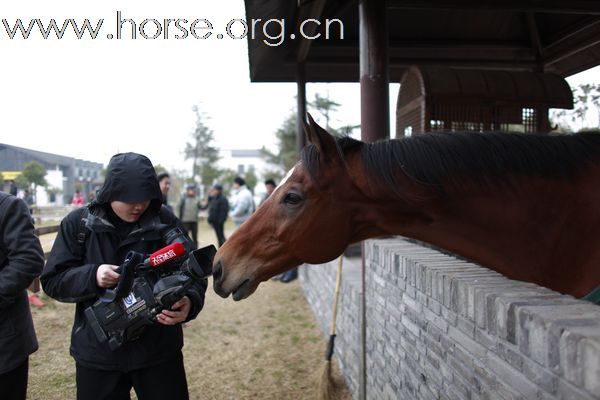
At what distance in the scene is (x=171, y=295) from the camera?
6.03 ft

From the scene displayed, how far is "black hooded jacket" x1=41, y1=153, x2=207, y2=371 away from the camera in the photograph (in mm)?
1938

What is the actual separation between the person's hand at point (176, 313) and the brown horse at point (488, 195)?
767 mm

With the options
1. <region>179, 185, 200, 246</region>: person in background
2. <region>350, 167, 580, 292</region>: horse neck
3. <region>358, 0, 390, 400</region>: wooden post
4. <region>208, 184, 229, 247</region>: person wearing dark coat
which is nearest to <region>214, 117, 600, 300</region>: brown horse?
<region>350, 167, 580, 292</region>: horse neck

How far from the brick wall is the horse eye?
71 cm

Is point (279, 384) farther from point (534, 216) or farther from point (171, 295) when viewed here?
point (534, 216)

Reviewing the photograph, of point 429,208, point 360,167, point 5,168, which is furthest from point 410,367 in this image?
point 5,168

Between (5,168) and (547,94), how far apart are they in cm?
491

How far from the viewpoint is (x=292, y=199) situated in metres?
2.16

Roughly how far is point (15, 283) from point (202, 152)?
3351 centimetres

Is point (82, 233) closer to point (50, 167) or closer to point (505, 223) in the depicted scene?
point (505, 223)

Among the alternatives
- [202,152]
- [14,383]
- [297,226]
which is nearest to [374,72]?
[297,226]

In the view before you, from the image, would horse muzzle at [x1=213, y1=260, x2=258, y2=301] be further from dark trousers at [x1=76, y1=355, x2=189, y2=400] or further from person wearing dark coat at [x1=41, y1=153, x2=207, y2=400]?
dark trousers at [x1=76, y1=355, x2=189, y2=400]

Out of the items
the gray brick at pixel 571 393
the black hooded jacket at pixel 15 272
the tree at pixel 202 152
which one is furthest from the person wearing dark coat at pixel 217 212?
the tree at pixel 202 152

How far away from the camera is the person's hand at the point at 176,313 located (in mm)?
1876
